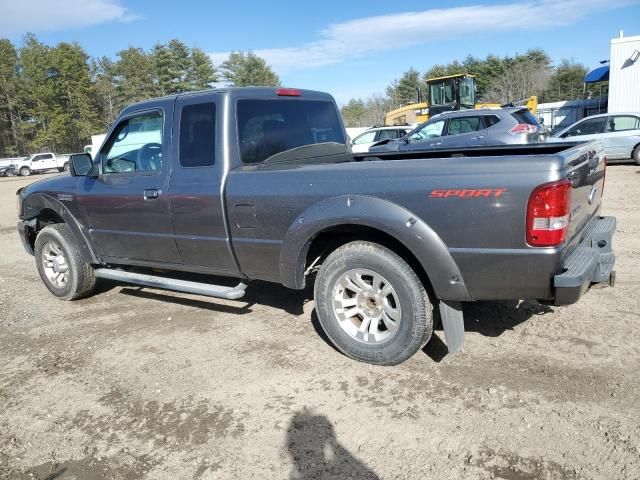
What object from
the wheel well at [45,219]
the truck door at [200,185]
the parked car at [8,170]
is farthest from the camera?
the parked car at [8,170]

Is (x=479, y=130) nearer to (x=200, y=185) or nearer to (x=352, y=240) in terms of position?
(x=352, y=240)

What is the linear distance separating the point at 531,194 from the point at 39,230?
538 centimetres

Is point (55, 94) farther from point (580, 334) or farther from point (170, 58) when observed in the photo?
point (580, 334)

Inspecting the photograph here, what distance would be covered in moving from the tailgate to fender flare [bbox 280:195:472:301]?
75cm

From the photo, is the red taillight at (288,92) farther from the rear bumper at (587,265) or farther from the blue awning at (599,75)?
the blue awning at (599,75)

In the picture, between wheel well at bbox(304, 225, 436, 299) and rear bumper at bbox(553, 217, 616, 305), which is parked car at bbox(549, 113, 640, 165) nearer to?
rear bumper at bbox(553, 217, 616, 305)

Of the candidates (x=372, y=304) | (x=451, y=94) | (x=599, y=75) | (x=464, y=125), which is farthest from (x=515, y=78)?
(x=372, y=304)

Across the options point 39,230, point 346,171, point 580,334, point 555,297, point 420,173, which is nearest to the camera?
point 555,297

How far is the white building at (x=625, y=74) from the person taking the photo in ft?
74.1

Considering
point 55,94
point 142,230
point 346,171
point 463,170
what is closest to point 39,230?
point 142,230

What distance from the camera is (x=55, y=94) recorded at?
56.2 metres

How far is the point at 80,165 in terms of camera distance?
16.4 ft

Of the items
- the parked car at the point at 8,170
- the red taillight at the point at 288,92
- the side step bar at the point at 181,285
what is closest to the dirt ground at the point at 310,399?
the side step bar at the point at 181,285

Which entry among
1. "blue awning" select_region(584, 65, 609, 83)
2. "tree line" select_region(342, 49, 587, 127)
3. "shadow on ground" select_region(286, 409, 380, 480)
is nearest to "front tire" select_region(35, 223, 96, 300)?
"shadow on ground" select_region(286, 409, 380, 480)
